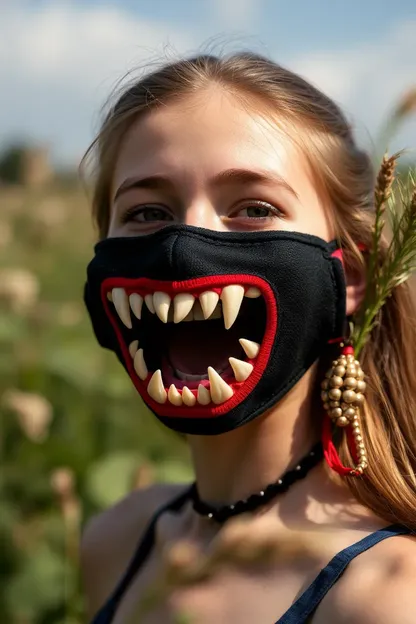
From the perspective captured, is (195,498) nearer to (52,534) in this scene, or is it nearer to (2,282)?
(52,534)

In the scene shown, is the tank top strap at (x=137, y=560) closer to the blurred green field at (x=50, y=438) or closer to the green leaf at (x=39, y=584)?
the blurred green field at (x=50, y=438)

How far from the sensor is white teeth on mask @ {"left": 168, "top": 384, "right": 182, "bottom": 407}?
173 centimetres

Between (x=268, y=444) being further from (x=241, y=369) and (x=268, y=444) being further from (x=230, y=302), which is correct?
(x=230, y=302)

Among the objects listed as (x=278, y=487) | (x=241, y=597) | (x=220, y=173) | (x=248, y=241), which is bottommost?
(x=241, y=597)

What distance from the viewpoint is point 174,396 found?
1727mm

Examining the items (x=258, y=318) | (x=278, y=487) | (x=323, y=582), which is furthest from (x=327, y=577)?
(x=258, y=318)

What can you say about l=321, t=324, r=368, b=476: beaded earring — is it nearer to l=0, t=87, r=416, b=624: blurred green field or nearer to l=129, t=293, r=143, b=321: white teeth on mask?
l=129, t=293, r=143, b=321: white teeth on mask

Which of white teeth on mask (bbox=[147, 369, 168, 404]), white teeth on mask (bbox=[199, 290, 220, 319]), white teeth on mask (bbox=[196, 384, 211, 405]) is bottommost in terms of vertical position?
white teeth on mask (bbox=[147, 369, 168, 404])

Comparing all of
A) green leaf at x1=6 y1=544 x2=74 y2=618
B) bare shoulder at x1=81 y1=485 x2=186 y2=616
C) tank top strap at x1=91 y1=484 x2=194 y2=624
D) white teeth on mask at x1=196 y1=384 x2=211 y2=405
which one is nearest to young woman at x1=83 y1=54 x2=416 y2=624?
white teeth on mask at x1=196 y1=384 x2=211 y2=405

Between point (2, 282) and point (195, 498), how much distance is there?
143 cm

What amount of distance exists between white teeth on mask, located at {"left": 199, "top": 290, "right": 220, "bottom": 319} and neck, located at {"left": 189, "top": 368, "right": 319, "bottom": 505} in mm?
286

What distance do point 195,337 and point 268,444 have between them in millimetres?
271

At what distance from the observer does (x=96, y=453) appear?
3447 mm

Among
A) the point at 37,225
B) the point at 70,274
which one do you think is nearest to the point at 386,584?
the point at 37,225
